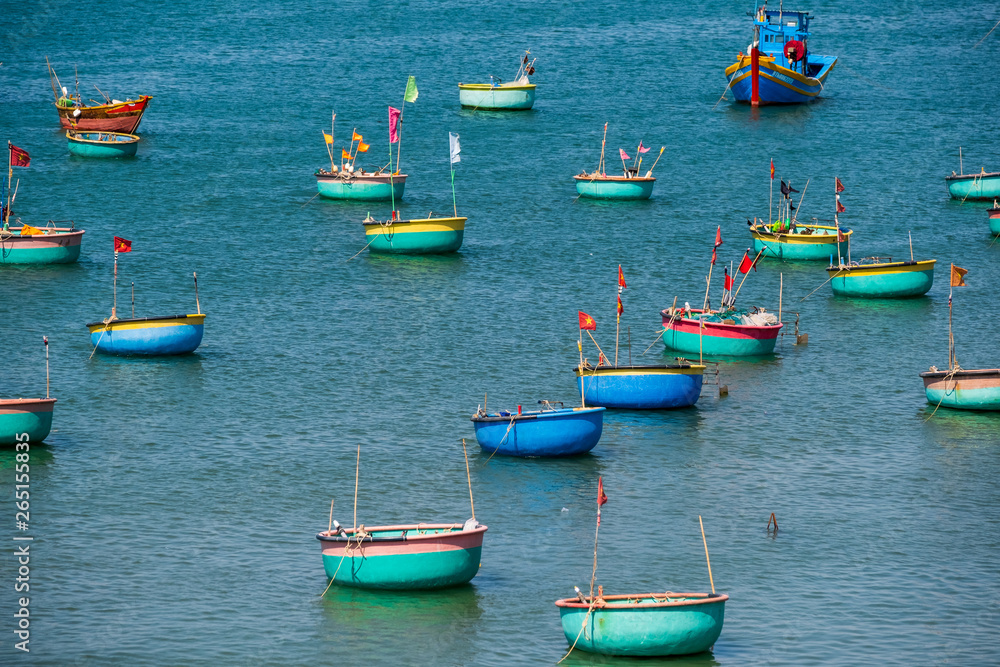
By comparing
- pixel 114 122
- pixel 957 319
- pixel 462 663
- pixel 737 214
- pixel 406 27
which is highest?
pixel 406 27

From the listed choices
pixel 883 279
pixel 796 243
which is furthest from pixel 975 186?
pixel 883 279

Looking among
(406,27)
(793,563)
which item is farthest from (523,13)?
(793,563)

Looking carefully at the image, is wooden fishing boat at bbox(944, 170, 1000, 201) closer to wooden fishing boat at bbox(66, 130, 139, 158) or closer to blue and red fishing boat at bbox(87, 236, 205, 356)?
blue and red fishing boat at bbox(87, 236, 205, 356)

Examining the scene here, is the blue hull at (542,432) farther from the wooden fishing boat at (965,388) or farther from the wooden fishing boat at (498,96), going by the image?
the wooden fishing boat at (498,96)

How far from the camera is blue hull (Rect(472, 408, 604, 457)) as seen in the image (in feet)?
159

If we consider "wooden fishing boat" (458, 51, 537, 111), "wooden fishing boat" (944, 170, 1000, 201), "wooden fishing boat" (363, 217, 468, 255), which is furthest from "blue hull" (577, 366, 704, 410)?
"wooden fishing boat" (458, 51, 537, 111)

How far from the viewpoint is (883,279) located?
231 ft

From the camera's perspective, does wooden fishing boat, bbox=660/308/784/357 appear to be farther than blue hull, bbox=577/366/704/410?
Yes

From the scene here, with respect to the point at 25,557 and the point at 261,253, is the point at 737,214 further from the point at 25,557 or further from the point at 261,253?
the point at 25,557

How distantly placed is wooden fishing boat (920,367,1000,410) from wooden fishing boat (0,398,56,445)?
29840 mm

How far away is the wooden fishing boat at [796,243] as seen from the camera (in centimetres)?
7681

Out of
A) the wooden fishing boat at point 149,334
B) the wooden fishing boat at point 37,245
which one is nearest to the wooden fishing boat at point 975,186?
the wooden fishing boat at point 149,334

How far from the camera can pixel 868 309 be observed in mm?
70250

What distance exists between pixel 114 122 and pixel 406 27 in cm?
5579
